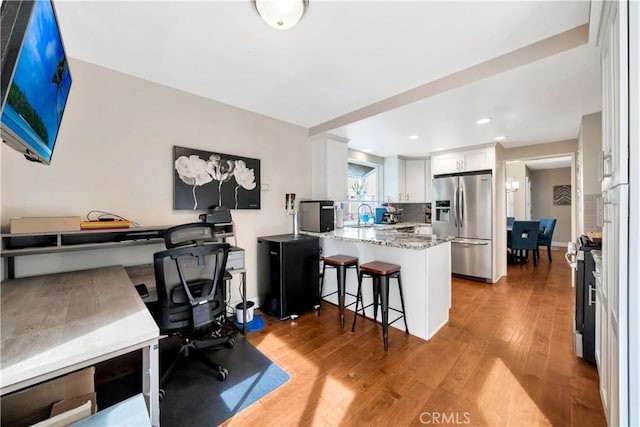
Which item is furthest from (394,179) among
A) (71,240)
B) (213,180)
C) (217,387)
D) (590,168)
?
(71,240)

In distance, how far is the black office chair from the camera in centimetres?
173

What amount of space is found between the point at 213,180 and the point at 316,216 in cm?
131

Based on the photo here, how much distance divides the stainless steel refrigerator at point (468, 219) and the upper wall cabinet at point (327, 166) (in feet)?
6.70

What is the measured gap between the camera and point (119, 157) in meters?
2.24

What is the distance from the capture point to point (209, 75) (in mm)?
2307

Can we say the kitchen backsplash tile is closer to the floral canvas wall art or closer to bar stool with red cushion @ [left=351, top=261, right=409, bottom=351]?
bar stool with red cushion @ [left=351, top=261, right=409, bottom=351]

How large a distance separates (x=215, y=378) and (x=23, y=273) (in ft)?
5.18

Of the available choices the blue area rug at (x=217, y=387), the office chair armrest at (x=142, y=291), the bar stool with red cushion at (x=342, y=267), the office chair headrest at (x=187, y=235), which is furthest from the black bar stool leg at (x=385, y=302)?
the office chair armrest at (x=142, y=291)

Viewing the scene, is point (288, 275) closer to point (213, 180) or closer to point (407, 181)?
point (213, 180)

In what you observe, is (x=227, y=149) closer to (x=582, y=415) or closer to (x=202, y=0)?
(x=202, y=0)

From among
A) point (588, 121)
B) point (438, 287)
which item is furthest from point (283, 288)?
point (588, 121)

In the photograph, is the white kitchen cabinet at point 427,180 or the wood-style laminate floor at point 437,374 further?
the white kitchen cabinet at point 427,180

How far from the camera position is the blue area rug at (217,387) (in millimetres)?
1566

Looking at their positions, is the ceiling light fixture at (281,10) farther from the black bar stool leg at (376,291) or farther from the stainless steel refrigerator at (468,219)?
the stainless steel refrigerator at (468,219)
